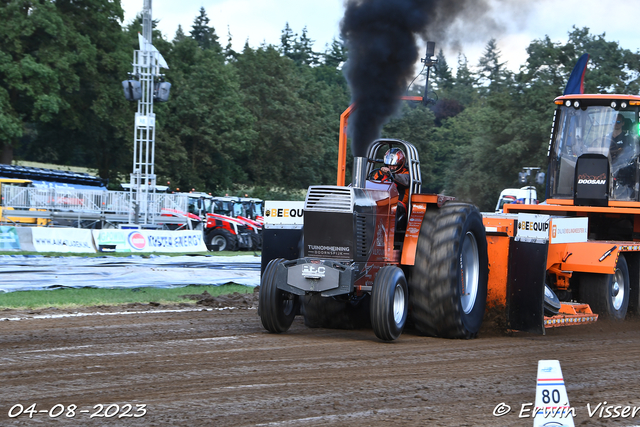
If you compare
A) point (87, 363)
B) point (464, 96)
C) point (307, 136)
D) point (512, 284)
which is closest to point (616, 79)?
point (307, 136)

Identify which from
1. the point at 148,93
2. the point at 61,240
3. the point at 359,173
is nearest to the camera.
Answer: the point at 359,173

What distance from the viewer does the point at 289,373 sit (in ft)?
21.5

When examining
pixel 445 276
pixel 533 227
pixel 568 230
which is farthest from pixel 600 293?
pixel 445 276

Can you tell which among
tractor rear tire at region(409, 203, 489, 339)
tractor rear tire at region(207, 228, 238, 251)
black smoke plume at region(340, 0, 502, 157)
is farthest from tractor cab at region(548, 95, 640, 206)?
tractor rear tire at region(207, 228, 238, 251)

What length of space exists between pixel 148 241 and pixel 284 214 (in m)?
16.1

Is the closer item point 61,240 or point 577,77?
point 577,77

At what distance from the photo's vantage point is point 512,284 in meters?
9.52

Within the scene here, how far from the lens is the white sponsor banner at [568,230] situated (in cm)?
974

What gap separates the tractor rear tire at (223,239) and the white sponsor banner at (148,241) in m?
2.66

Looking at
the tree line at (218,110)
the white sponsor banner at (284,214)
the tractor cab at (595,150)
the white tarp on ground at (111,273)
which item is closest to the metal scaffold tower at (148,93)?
the white tarp on ground at (111,273)

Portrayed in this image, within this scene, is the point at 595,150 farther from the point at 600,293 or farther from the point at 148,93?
the point at 148,93

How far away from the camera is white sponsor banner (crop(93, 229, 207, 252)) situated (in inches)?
939

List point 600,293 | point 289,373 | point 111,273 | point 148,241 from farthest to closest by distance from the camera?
point 148,241 → point 111,273 → point 600,293 → point 289,373

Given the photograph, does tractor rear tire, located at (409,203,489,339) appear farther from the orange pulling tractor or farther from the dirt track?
the dirt track
